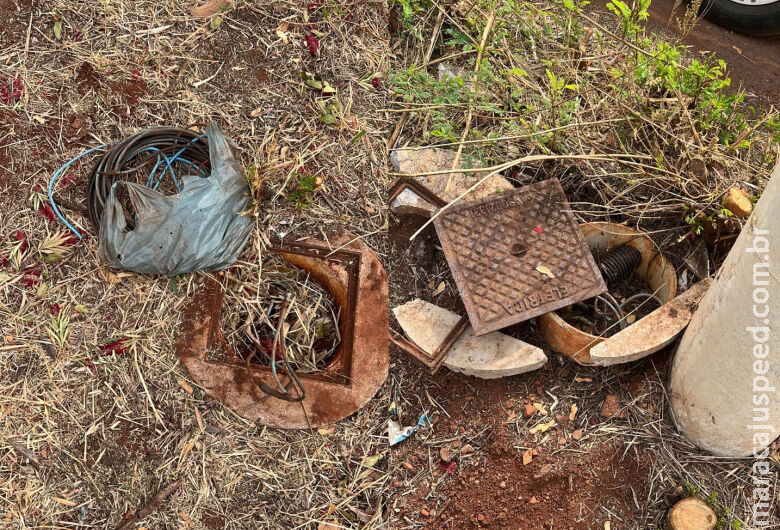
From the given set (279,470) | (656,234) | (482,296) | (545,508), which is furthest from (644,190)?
(279,470)

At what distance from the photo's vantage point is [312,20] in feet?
12.1

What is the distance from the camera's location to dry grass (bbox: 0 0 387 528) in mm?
3113

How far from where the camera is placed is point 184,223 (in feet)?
10.0

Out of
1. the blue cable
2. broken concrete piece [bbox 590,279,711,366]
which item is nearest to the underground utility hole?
the blue cable

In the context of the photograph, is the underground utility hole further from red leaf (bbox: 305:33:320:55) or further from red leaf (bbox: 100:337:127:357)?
red leaf (bbox: 305:33:320:55)

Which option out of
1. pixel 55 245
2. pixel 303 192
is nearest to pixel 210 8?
pixel 303 192

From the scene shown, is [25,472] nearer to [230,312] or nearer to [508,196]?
[230,312]

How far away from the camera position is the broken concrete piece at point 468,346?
9.76ft

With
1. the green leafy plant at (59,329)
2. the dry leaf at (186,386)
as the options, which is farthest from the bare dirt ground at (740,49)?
the green leafy plant at (59,329)

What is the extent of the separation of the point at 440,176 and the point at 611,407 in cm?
146

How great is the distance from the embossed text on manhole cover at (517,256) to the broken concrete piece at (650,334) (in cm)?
24

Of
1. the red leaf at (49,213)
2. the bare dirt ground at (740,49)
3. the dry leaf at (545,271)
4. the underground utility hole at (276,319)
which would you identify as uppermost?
the bare dirt ground at (740,49)

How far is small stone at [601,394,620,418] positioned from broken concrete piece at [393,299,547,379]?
395 mm

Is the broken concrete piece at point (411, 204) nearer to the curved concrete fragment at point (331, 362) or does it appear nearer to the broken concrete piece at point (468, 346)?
the curved concrete fragment at point (331, 362)
